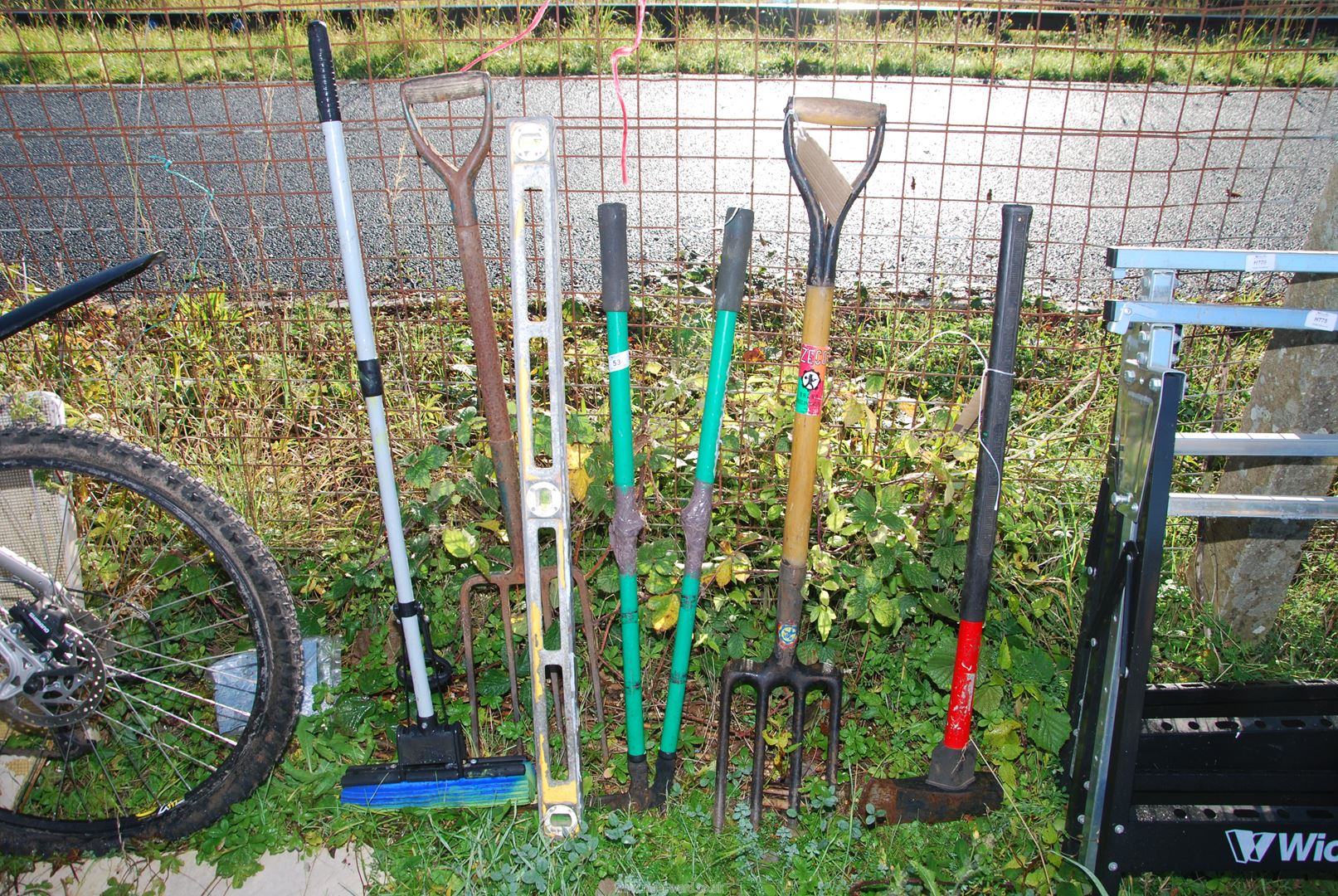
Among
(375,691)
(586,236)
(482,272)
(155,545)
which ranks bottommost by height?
(375,691)

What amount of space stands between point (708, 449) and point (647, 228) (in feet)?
3.36

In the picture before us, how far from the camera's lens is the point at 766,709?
2.45 metres

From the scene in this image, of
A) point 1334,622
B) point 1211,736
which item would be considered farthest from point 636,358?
point 1334,622

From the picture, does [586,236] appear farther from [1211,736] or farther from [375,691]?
[1211,736]

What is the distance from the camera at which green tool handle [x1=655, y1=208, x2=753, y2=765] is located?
6.76 ft

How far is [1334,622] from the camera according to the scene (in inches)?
116

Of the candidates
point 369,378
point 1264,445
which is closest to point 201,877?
point 369,378

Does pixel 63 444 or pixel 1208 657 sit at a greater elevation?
pixel 63 444

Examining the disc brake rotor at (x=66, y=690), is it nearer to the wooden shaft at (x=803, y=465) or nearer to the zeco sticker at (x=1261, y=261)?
the wooden shaft at (x=803, y=465)

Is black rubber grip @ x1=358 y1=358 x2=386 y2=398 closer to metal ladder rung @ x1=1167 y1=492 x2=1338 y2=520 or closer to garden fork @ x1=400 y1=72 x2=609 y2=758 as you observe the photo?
garden fork @ x1=400 y1=72 x2=609 y2=758

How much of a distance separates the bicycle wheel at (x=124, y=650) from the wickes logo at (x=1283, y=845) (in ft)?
7.62

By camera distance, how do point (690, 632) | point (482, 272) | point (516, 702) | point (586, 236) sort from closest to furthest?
point (482, 272) < point (690, 632) < point (516, 702) < point (586, 236)

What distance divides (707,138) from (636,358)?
5.43 meters

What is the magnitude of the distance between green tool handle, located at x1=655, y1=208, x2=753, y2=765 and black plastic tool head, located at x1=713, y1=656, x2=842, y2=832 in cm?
14
